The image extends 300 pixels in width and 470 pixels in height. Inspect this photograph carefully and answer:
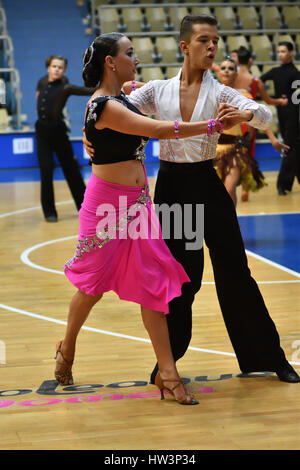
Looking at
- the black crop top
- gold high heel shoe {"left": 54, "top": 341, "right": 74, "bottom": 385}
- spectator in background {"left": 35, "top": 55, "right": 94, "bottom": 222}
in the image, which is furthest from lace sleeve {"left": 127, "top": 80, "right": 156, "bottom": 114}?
spectator in background {"left": 35, "top": 55, "right": 94, "bottom": 222}

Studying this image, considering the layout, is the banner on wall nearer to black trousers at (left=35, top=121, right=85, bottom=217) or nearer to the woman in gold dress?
black trousers at (left=35, top=121, right=85, bottom=217)

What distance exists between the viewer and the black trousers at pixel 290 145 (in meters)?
11.1

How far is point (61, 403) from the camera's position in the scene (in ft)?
12.9

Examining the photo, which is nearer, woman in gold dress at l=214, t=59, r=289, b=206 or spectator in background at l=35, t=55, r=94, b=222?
woman in gold dress at l=214, t=59, r=289, b=206

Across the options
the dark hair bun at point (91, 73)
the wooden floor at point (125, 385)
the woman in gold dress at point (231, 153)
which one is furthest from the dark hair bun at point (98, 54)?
the woman in gold dress at point (231, 153)

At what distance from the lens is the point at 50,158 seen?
9641 mm

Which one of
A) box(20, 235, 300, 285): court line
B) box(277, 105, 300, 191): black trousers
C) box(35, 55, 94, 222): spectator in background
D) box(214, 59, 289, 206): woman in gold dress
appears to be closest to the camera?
box(20, 235, 300, 285): court line

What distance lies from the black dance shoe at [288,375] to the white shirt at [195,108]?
1.14m

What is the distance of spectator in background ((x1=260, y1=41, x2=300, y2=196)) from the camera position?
36.4 ft

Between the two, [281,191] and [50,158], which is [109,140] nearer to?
[50,158]

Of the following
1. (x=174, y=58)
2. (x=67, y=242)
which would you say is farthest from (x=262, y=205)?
(x=174, y=58)

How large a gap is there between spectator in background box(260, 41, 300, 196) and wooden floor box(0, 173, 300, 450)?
14.3 feet

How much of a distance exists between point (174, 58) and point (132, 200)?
1248cm

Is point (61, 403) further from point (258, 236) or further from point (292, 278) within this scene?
point (258, 236)
